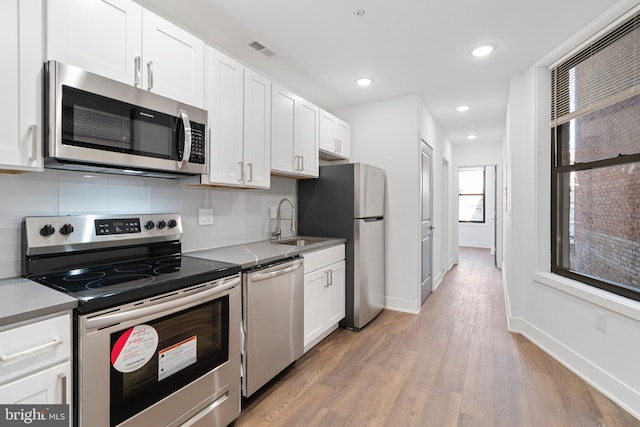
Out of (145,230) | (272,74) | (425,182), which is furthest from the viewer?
(425,182)

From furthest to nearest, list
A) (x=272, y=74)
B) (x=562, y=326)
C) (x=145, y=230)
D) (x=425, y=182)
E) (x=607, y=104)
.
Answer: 1. (x=425, y=182)
2. (x=272, y=74)
3. (x=562, y=326)
4. (x=607, y=104)
5. (x=145, y=230)

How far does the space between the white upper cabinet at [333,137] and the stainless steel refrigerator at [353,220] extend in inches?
13.4

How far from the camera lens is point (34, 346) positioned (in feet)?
3.34

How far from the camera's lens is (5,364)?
96 cm

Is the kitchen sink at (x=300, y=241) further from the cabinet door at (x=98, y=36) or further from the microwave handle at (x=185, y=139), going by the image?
the cabinet door at (x=98, y=36)

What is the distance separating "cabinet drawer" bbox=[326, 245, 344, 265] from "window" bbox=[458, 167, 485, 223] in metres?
6.89

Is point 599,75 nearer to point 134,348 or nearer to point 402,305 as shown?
point 402,305

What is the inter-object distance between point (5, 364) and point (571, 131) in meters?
3.82

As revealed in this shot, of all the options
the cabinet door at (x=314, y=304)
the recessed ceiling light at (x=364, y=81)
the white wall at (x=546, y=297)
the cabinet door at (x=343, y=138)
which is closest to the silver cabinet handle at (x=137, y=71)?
the cabinet door at (x=314, y=304)

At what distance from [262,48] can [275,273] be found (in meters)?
1.90

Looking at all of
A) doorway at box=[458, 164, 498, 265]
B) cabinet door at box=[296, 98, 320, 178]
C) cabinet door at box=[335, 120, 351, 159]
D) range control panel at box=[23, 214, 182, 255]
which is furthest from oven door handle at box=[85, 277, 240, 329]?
doorway at box=[458, 164, 498, 265]

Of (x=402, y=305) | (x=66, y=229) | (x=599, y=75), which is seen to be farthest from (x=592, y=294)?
(x=66, y=229)

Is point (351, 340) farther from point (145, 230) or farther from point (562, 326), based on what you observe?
point (145, 230)

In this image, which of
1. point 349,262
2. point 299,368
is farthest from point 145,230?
point 349,262
